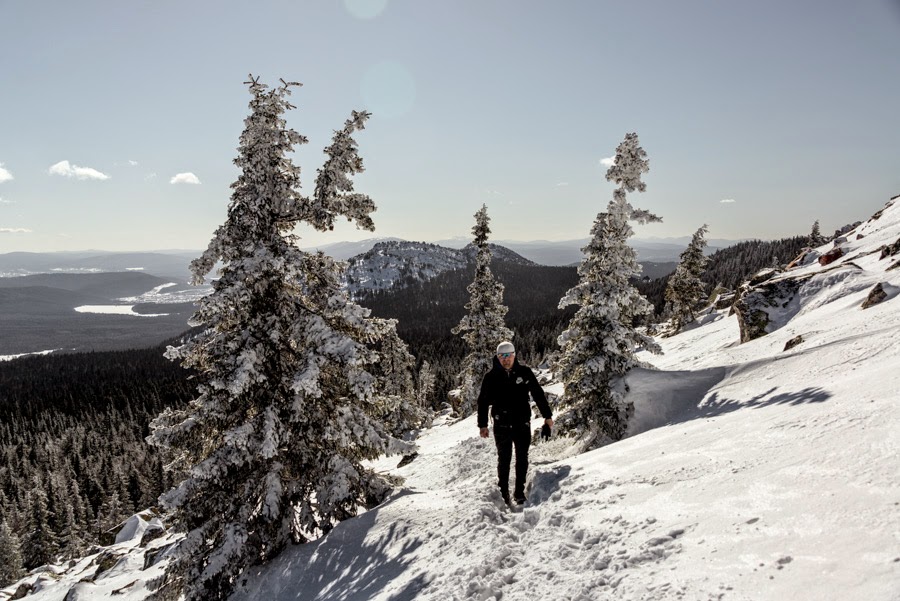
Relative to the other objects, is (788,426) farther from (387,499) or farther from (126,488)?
(126,488)

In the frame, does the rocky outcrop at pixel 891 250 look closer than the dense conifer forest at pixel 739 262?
Yes

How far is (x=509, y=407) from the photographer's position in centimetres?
727

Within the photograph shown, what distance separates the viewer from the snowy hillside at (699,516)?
363 centimetres

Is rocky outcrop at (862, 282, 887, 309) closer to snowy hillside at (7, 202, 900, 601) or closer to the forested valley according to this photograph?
snowy hillside at (7, 202, 900, 601)

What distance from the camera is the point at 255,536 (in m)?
8.97

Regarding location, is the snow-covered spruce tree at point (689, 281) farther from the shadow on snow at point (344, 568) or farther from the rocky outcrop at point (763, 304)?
the shadow on snow at point (344, 568)

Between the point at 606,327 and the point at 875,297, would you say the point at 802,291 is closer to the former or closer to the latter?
the point at 875,297

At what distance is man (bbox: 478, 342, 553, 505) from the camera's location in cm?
727

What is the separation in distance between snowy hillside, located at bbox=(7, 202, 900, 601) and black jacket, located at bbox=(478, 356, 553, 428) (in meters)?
1.24

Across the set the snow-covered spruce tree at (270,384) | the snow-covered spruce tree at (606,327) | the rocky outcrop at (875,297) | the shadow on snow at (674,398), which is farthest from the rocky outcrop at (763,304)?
the snow-covered spruce tree at (270,384)

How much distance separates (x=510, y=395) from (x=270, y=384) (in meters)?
5.65

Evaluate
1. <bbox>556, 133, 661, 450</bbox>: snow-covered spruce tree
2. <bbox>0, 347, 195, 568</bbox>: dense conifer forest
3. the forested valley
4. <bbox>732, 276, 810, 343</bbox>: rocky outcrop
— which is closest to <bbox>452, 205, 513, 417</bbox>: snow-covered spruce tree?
<bbox>556, 133, 661, 450</bbox>: snow-covered spruce tree

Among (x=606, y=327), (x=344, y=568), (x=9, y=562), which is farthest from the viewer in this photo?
(x=9, y=562)

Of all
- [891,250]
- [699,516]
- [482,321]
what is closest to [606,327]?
[699,516]
